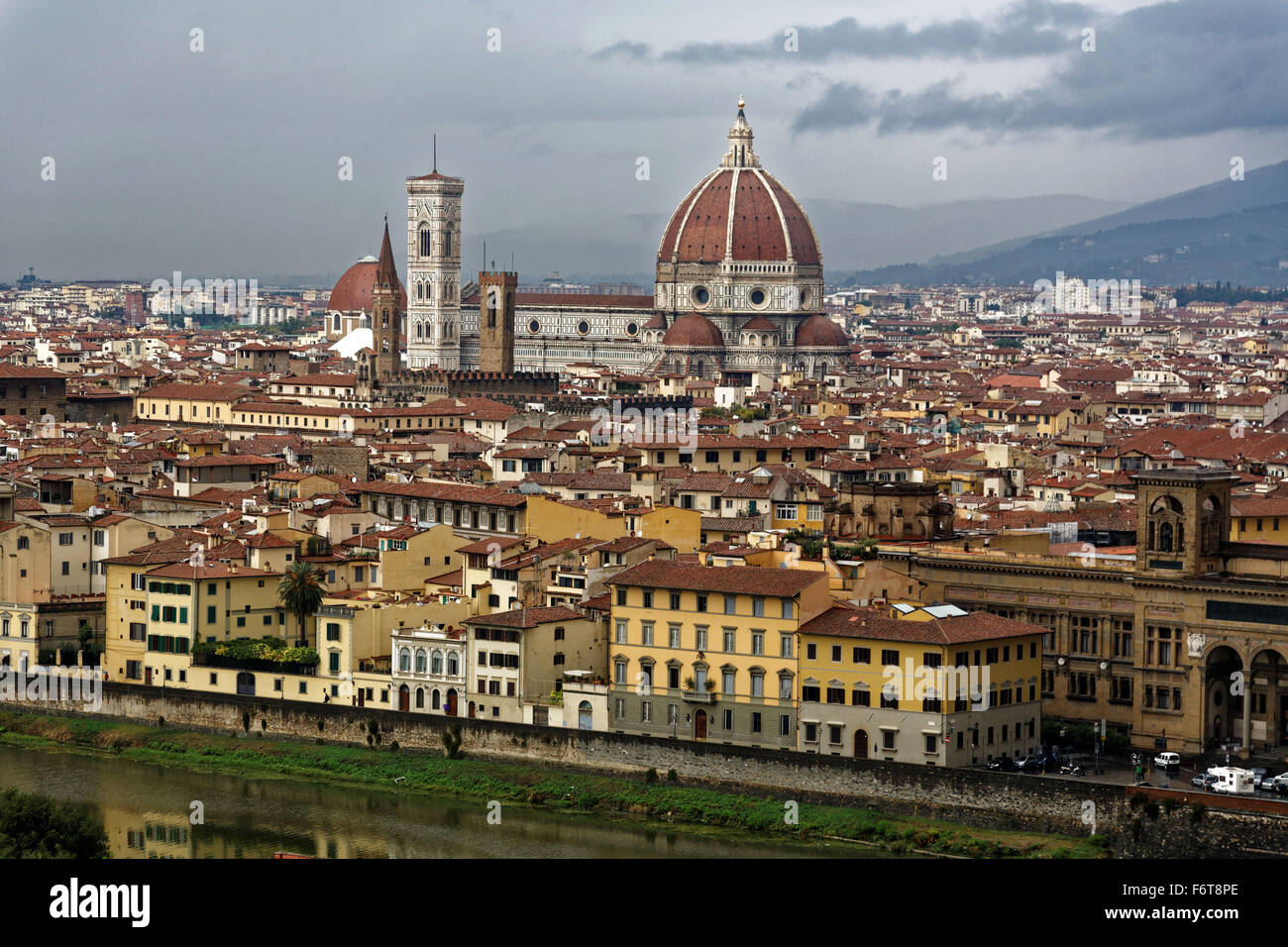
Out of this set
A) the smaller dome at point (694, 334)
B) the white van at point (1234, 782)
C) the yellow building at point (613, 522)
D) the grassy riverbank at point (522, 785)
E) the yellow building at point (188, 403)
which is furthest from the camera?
the smaller dome at point (694, 334)

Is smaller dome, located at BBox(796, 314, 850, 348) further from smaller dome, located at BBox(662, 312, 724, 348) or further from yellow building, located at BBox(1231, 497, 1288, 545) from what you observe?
yellow building, located at BBox(1231, 497, 1288, 545)

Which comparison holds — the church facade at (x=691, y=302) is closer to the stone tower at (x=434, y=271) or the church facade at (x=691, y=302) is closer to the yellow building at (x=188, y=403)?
the stone tower at (x=434, y=271)

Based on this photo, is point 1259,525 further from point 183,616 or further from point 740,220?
point 740,220

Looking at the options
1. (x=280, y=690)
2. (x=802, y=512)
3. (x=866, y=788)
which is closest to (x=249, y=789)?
(x=280, y=690)

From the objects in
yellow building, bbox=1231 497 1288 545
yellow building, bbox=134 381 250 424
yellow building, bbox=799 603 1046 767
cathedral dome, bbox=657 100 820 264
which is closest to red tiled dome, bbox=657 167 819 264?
cathedral dome, bbox=657 100 820 264

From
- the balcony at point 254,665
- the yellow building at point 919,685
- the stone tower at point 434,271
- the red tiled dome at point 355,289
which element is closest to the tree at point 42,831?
the balcony at point 254,665
